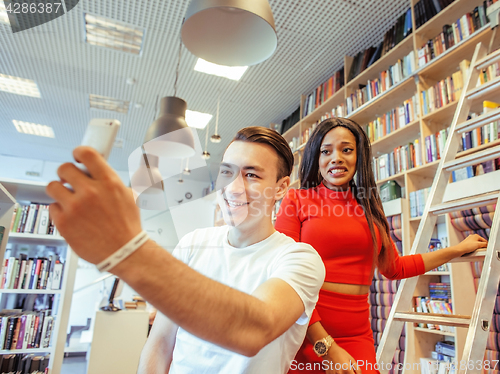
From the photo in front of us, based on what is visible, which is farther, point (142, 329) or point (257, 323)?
point (142, 329)

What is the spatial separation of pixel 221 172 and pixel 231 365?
354mm

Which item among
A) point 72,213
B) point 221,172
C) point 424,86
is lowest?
point 72,213

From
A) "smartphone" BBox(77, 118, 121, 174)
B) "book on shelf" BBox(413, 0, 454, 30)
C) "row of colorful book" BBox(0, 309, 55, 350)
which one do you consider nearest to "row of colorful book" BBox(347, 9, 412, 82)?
"book on shelf" BBox(413, 0, 454, 30)

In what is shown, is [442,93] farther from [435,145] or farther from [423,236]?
[423,236]

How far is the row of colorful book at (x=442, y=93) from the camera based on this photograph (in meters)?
2.16

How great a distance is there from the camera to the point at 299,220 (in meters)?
1.09

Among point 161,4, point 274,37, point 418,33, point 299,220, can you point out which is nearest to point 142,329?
point 299,220

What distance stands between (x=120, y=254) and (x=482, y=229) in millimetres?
2137

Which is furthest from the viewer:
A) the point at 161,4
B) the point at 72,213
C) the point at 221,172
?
the point at 161,4

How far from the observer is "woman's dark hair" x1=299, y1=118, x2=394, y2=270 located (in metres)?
1.13

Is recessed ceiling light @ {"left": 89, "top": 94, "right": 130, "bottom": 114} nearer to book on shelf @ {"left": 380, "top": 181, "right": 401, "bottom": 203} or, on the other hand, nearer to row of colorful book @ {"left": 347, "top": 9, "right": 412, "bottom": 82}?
row of colorful book @ {"left": 347, "top": 9, "right": 412, "bottom": 82}

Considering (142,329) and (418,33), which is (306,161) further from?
(142,329)

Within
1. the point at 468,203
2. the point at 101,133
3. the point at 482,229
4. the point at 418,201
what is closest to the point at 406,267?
the point at 468,203

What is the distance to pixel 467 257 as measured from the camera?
119 centimetres
